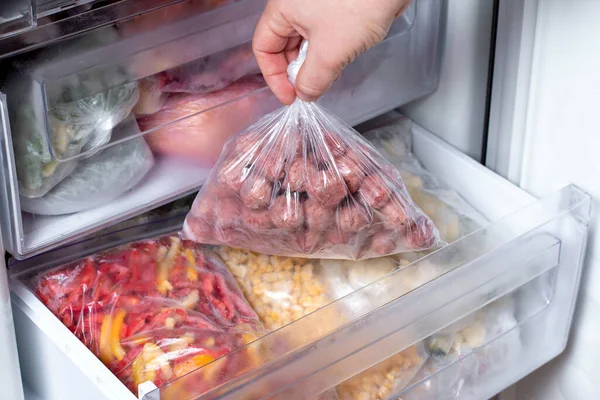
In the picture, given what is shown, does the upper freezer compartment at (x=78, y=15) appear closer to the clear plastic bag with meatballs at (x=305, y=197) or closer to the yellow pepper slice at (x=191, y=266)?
the clear plastic bag with meatballs at (x=305, y=197)

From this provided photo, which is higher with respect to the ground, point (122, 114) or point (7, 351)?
point (122, 114)

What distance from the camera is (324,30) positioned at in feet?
2.37

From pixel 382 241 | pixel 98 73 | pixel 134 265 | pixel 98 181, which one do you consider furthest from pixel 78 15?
pixel 382 241

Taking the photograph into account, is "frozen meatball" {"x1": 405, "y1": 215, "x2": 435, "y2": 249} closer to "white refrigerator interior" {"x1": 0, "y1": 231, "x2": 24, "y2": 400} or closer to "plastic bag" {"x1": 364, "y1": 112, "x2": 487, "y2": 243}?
"plastic bag" {"x1": 364, "y1": 112, "x2": 487, "y2": 243}

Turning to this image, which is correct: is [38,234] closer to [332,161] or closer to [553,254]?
[332,161]

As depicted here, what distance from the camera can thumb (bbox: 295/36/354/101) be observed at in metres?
0.73

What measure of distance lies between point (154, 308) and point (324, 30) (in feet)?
1.02

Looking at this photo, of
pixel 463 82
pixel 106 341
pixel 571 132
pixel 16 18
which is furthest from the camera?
pixel 463 82

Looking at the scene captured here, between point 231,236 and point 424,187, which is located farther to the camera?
point 424,187

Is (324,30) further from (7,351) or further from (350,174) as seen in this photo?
(7,351)

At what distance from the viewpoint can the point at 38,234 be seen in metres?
0.79

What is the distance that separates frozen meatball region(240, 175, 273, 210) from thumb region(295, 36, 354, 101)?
10 cm

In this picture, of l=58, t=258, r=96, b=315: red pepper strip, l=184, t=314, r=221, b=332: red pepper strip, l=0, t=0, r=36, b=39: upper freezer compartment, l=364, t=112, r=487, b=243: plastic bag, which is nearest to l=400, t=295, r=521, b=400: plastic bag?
l=364, t=112, r=487, b=243: plastic bag

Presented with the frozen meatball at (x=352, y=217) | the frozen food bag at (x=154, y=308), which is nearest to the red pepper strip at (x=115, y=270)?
the frozen food bag at (x=154, y=308)
